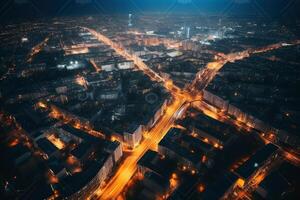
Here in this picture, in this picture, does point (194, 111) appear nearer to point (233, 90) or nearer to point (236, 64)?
point (233, 90)

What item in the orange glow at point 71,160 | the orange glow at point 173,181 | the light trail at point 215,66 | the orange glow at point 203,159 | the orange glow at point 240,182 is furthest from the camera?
the light trail at point 215,66

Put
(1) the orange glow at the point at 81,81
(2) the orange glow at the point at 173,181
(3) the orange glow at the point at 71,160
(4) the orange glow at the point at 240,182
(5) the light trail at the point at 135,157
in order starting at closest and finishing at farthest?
(4) the orange glow at the point at 240,182 → (5) the light trail at the point at 135,157 → (2) the orange glow at the point at 173,181 → (3) the orange glow at the point at 71,160 → (1) the orange glow at the point at 81,81

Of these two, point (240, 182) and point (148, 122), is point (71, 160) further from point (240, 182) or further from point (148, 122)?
point (240, 182)

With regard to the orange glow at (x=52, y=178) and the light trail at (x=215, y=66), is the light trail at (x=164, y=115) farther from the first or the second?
the orange glow at (x=52, y=178)

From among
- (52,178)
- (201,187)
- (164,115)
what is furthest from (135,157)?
(164,115)

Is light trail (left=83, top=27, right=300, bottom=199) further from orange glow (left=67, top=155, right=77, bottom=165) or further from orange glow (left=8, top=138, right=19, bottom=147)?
orange glow (left=8, top=138, right=19, bottom=147)

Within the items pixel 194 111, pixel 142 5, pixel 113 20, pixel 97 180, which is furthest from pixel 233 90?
pixel 142 5

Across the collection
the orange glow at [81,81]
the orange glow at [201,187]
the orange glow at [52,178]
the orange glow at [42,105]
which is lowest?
the orange glow at [52,178]

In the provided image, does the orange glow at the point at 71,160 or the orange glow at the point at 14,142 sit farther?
the orange glow at the point at 14,142

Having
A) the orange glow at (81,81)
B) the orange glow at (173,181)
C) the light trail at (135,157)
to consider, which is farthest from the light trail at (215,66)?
the orange glow at (173,181)

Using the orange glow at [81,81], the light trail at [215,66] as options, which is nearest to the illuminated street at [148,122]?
the orange glow at [81,81]

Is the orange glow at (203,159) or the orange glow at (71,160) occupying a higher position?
the orange glow at (203,159)
